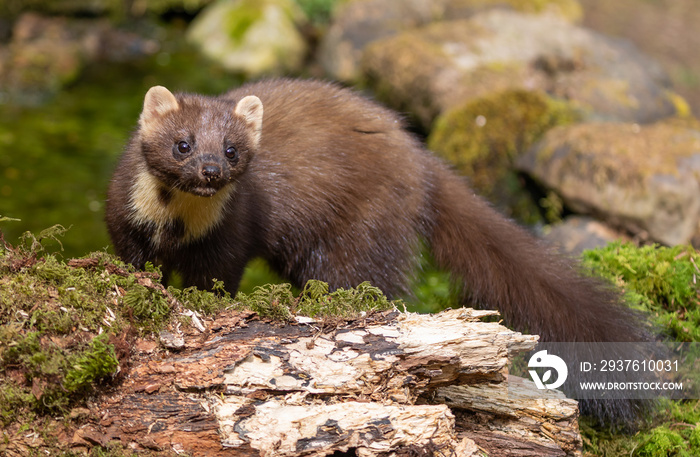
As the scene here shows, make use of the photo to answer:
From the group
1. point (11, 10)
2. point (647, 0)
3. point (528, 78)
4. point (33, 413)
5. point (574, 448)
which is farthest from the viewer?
point (647, 0)

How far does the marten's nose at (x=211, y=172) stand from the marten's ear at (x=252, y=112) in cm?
68

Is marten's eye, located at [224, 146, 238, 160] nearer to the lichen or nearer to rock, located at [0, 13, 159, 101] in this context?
the lichen

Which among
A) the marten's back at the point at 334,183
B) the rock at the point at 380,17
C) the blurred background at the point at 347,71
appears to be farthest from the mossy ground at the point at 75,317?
the rock at the point at 380,17

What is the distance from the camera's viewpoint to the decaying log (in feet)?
10.9

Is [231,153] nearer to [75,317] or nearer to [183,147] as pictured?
[183,147]

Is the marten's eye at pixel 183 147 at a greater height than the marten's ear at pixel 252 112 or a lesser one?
lesser

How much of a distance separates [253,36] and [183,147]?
11296 mm

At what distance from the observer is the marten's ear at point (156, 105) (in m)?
4.74

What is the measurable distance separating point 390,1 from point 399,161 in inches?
397

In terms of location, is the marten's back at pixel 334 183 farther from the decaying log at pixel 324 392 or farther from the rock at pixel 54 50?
the rock at pixel 54 50

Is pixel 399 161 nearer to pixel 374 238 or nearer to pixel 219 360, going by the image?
pixel 374 238

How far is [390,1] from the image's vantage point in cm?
1482

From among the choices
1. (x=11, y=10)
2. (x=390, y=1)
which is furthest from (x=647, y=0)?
(x=11, y=10)

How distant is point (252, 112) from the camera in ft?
16.5
